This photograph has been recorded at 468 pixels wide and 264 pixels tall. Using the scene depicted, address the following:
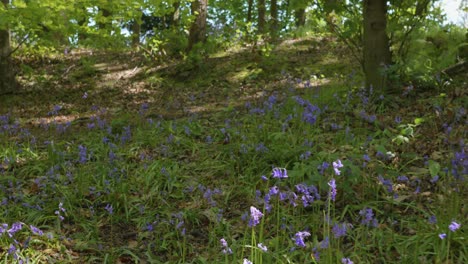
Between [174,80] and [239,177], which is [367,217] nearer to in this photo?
[239,177]

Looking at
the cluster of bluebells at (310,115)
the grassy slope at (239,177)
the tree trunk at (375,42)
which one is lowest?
the grassy slope at (239,177)

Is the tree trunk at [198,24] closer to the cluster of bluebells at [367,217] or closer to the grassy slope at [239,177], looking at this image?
the grassy slope at [239,177]

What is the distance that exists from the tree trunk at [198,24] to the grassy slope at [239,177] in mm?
2299

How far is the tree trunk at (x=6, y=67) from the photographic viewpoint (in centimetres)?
834

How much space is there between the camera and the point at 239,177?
430 cm

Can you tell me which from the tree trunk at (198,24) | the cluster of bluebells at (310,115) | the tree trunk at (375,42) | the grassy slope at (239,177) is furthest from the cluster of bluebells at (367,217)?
the tree trunk at (198,24)

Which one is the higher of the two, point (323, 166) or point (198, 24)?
point (198, 24)

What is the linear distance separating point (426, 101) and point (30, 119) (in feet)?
20.2

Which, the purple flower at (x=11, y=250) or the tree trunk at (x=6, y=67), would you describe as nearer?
the purple flower at (x=11, y=250)

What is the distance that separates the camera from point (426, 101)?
555cm

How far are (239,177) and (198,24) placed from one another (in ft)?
20.1

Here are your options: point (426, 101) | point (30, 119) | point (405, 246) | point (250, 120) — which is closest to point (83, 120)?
point (30, 119)

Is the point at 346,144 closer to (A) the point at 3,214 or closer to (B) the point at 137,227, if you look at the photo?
(B) the point at 137,227

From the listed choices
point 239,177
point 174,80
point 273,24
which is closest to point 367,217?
point 239,177
